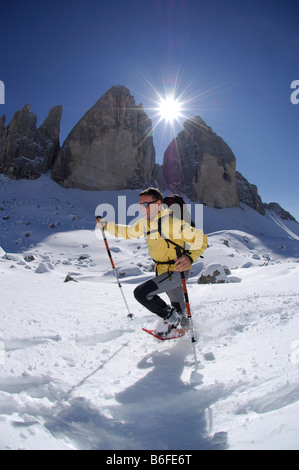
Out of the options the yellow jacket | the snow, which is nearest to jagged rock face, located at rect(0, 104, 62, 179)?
the snow

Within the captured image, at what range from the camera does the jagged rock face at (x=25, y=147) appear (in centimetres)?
3856

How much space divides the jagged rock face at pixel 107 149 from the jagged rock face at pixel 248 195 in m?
27.6

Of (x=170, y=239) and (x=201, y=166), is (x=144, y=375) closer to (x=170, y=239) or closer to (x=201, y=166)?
(x=170, y=239)

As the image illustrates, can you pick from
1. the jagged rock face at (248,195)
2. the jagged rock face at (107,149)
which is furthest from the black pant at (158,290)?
the jagged rock face at (248,195)

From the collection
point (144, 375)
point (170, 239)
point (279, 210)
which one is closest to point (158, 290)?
point (170, 239)

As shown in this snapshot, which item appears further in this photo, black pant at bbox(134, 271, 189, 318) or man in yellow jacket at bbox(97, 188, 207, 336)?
black pant at bbox(134, 271, 189, 318)

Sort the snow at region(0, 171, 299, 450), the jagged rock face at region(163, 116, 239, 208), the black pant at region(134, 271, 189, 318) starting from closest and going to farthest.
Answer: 1. the snow at region(0, 171, 299, 450)
2. the black pant at region(134, 271, 189, 318)
3. the jagged rock face at region(163, 116, 239, 208)

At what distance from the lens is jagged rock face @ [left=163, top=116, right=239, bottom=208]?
1998 inches

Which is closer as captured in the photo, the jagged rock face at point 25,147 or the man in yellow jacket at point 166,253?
the man in yellow jacket at point 166,253

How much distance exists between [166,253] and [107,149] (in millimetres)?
43479

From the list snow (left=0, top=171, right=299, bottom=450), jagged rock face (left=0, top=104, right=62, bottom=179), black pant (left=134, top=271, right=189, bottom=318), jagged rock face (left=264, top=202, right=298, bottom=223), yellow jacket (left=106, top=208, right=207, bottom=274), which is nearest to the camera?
snow (left=0, top=171, right=299, bottom=450)

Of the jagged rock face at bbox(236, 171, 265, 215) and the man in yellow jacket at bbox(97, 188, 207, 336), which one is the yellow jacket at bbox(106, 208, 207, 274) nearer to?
the man in yellow jacket at bbox(97, 188, 207, 336)

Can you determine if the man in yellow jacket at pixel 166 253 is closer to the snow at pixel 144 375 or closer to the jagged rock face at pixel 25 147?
the snow at pixel 144 375

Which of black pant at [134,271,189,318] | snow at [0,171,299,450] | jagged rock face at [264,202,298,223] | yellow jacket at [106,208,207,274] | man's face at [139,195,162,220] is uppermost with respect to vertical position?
jagged rock face at [264,202,298,223]
